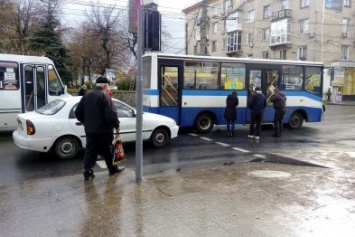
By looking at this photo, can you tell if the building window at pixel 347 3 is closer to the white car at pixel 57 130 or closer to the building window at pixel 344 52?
the building window at pixel 344 52

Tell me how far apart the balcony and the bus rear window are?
36.8 meters

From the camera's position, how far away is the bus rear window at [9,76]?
1221cm

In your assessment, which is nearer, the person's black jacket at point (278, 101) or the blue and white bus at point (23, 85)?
the blue and white bus at point (23, 85)

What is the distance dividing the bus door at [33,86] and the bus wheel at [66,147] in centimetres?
479

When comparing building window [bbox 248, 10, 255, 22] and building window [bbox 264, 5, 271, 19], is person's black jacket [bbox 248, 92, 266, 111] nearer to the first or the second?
building window [bbox 264, 5, 271, 19]

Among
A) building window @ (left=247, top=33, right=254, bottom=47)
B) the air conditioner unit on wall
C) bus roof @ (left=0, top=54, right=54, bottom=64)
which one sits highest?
building window @ (left=247, top=33, right=254, bottom=47)

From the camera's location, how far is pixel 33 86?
12.9 metres

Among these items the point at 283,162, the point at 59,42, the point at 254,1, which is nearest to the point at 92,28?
the point at 59,42

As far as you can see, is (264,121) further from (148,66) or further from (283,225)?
(283,225)

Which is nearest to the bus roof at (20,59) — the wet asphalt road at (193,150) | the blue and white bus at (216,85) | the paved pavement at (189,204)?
the wet asphalt road at (193,150)

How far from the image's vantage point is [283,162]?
8.04 meters

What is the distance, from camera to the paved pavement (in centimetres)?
420

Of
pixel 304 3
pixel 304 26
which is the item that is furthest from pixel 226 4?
pixel 304 26

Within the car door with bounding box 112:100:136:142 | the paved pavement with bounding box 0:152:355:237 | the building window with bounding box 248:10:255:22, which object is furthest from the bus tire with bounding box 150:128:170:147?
the building window with bounding box 248:10:255:22
